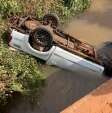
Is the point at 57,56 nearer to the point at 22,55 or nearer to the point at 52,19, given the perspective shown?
the point at 22,55

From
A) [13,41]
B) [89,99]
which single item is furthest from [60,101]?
[89,99]

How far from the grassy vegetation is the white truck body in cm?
22

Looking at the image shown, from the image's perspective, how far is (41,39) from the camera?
12922 mm

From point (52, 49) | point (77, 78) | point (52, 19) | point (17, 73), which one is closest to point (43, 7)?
point (52, 19)

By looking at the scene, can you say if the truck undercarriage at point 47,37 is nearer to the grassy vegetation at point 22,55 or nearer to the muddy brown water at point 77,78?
the grassy vegetation at point 22,55

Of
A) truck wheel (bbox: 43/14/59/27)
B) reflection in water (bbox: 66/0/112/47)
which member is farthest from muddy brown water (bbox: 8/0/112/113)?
truck wheel (bbox: 43/14/59/27)

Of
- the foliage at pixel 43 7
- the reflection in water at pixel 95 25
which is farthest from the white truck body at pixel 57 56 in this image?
the reflection in water at pixel 95 25

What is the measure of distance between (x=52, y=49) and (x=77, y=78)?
122cm

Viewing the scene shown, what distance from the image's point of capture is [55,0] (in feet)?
50.4

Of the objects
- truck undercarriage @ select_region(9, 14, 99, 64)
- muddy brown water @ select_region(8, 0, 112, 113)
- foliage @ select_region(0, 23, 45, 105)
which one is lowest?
muddy brown water @ select_region(8, 0, 112, 113)

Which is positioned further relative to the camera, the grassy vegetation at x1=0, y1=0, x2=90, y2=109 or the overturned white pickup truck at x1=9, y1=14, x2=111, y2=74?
the overturned white pickup truck at x1=9, y1=14, x2=111, y2=74

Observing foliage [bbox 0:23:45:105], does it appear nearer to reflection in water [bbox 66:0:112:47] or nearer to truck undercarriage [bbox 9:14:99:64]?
truck undercarriage [bbox 9:14:99:64]

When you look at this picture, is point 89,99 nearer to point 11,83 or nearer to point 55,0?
point 11,83

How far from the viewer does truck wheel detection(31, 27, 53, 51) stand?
1274cm
